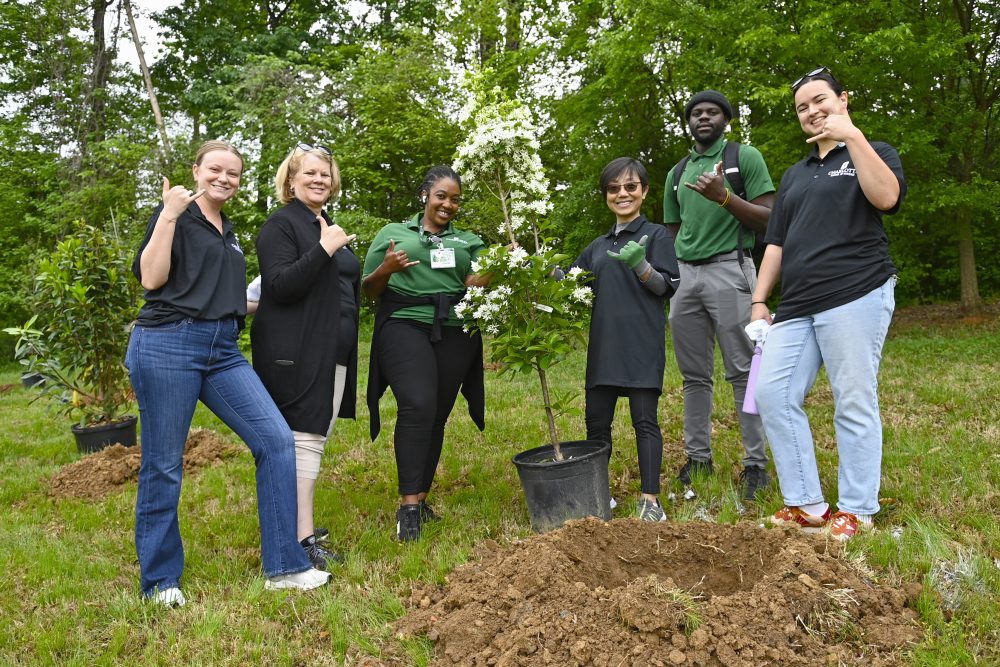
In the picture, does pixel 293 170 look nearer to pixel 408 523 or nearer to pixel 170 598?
pixel 408 523

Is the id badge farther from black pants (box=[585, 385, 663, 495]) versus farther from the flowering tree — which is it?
black pants (box=[585, 385, 663, 495])

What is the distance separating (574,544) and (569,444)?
0.93m

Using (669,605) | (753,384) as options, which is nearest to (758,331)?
(753,384)

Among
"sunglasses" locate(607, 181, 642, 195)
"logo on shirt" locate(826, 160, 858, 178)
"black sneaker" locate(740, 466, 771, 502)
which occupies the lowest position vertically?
"black sneaker" locate(740, 466, 771, 502)

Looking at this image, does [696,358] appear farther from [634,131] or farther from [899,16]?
[634,131]

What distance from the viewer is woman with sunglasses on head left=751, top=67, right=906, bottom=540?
3029 mm

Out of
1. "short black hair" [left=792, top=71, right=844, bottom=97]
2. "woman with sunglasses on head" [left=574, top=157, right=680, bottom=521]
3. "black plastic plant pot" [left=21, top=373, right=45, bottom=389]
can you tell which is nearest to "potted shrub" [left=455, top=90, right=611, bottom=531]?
"woman with sunglasses on head" [left=574, top=157, right=680, bottom=521]

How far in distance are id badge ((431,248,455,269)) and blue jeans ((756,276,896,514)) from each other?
172 centimetres

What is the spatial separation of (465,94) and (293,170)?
1123 centimetres

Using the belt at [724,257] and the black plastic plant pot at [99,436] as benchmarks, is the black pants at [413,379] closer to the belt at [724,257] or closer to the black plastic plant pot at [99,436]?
the belt at [724,257]

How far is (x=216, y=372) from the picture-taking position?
3.16 m

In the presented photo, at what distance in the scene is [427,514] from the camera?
161 inches

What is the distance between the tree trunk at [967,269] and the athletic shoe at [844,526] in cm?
934

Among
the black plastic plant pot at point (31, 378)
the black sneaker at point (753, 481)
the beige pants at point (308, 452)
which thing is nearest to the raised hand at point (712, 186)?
the black sneaker at point (753, 481)
